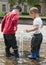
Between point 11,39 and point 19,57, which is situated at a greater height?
point 11,39

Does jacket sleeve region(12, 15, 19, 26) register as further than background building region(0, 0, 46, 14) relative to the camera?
No

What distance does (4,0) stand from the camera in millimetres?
56281

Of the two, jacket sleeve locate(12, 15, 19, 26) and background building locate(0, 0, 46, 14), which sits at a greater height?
jacket sleeve locate(12, 15, 19, 26)

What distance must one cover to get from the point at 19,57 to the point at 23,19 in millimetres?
17307

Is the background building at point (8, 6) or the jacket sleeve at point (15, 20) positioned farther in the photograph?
the background building at point (8, 6)

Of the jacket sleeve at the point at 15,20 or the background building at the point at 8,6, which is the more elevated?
the jacket sleeve at the point at 15,20

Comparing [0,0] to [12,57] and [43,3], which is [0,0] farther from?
[12,57]

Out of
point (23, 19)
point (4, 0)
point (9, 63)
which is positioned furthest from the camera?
point (4, 0)

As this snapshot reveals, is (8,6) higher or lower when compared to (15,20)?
lower

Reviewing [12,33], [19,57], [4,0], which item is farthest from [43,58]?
[4,0]

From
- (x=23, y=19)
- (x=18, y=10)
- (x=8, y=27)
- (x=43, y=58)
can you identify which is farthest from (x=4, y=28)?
(x=23, y=19)

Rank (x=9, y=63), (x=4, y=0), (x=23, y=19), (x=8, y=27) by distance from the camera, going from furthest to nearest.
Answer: (x=4, y=0)
(x=23, y=19)
(x=8, y=27)
(x=9, y=63)

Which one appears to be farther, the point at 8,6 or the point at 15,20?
the point at 8,6

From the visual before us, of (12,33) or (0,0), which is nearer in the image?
(12,33)
